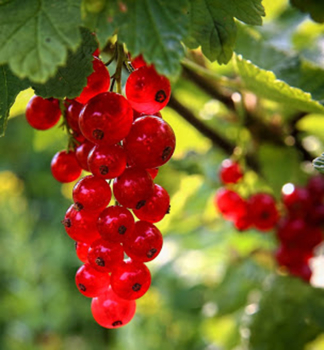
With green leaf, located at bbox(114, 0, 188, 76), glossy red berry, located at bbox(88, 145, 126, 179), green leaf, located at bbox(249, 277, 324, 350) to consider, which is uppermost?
green leaf, located at bbox(114, 0, 188, 76)

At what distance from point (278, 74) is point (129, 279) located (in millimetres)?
614

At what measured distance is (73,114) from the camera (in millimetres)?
705

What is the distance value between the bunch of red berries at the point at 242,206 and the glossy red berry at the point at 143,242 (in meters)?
0.67

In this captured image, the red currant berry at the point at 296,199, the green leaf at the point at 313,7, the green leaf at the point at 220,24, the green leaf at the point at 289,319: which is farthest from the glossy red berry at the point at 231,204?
the green leaf at the point at 220,24

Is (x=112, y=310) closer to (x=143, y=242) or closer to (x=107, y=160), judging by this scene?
(x=143, y=242)

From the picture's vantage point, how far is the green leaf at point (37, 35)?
0.50 metres

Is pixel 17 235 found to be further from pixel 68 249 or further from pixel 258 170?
pixel 258 170

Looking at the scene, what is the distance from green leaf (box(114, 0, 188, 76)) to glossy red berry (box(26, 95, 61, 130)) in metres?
0.28

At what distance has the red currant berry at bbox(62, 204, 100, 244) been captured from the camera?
25.8 inches

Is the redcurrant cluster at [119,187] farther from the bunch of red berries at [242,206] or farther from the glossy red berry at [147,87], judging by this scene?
the bunch of red berries at [242,206]

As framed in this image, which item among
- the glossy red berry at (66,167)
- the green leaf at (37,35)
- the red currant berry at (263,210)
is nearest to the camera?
the green leaf at (37,35)

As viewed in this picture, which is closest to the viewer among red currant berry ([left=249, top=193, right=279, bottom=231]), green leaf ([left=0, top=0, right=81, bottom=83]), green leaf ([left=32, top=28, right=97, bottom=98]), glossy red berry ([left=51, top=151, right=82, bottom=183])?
green leaf ([left=0, top=0, right=81, bottom=83])

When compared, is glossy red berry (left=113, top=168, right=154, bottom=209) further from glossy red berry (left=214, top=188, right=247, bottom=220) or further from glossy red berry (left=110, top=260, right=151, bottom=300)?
glossy red berry (left=214, top=188, right=247, bottom=220)

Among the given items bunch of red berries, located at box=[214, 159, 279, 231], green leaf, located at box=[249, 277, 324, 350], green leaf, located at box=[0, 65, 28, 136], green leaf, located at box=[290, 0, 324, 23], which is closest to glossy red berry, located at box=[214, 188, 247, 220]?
bunch of red berries, located at box=[214, 159, 279, 231]
